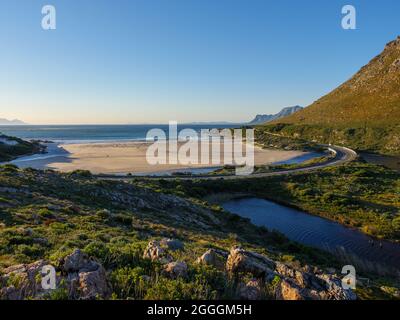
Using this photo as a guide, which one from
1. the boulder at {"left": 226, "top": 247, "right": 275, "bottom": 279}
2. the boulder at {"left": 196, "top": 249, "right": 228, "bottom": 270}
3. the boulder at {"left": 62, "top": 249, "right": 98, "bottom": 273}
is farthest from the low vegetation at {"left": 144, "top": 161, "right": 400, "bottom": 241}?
the boulder at {"left": 62, "top": 249, "right": 98, "bottom": 273}

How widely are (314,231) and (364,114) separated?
13151cm

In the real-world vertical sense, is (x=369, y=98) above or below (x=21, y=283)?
above

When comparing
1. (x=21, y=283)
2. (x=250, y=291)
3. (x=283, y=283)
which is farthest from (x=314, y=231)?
(x=21, y=283)

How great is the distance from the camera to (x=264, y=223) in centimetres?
3262

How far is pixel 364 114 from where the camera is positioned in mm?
137125

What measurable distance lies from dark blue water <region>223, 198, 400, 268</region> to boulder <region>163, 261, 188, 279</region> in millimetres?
21962

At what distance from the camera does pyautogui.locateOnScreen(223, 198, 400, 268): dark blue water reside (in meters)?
25.0

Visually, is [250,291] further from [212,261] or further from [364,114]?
[364,114]

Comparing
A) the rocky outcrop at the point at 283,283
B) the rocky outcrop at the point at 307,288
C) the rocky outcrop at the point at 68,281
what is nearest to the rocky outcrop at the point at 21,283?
the rocky outcrop at the point at 68,281

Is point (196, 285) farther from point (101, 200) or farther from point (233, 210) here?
point (233, 210)

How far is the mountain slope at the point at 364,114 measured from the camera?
112 meters

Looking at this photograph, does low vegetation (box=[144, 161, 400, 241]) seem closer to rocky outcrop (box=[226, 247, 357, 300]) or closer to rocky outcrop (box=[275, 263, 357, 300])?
rocky outcrop (box=[275, 263, 357, 300])

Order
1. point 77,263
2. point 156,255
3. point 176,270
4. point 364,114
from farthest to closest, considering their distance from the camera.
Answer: point 364,114, point 156,255, point 176,270, point 77,263
